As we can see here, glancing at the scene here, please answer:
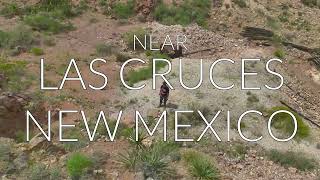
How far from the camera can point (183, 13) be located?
28.7 m

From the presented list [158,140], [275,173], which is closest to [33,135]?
[158,140]

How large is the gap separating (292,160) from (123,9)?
14.9 m

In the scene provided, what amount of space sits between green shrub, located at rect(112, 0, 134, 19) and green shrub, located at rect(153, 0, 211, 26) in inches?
51.2

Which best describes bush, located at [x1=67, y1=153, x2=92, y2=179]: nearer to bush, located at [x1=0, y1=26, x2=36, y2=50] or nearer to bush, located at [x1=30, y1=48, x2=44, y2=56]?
bush, located at [x1=30, y1=48, x2=44, y2=56]

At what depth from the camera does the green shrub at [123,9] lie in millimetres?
28469

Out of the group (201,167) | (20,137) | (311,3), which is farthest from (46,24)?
(311,3)

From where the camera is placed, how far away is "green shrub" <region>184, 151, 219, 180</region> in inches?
586

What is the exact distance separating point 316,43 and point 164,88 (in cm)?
1231

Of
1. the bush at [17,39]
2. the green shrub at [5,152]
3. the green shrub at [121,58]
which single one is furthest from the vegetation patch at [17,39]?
the green shrub at [5,152]

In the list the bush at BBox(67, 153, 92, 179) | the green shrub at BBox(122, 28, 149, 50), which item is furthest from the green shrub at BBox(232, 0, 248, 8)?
the bush at BBox(67, 153, 92, 179)

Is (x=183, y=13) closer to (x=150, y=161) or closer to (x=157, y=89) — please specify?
(x=157, y=89)

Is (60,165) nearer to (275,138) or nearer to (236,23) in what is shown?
(275,138)

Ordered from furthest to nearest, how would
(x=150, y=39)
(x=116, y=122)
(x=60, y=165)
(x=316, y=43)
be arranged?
(x=316, y=43) → (x=150, y=39) → (x=116, y=122) → (x=60, y=165)

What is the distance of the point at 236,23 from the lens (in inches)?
1131
